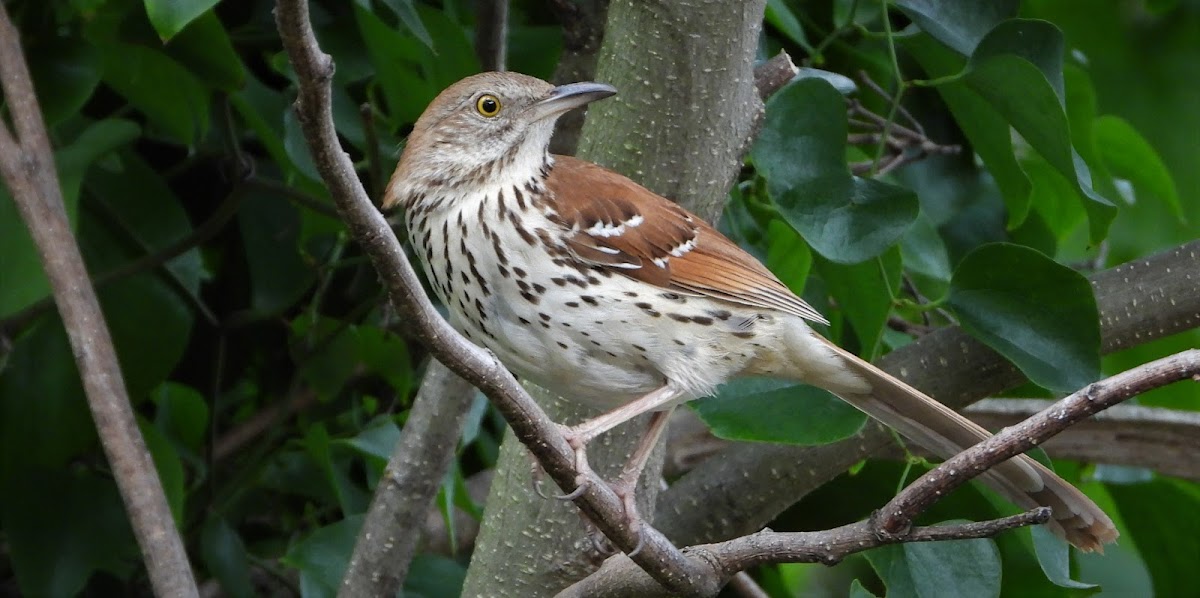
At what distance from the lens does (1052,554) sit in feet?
7.89

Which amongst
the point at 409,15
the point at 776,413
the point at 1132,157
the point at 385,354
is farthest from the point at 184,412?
the point at 1132,157

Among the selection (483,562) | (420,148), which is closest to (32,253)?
(420,148)

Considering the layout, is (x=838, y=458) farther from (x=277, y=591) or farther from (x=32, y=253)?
(x=32, y=253)

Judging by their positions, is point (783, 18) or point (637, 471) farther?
point (783, 18)

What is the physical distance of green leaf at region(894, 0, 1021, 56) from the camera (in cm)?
273

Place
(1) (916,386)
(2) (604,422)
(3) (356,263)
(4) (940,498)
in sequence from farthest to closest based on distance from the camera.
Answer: (3) (356,263) < (1) (916,386) < (2) (604,422) < (4) (940,498)

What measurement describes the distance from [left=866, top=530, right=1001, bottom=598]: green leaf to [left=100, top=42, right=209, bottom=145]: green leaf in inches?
59.5

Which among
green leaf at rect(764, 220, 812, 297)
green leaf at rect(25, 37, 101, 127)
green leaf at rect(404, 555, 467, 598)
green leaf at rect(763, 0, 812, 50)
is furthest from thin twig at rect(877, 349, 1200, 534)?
green leaf at rect(25, 37, 101, 127)

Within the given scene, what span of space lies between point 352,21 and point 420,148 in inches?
16.7

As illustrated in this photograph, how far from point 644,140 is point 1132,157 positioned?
1.31 meters

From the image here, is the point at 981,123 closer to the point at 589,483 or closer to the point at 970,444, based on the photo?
the point at 970,444

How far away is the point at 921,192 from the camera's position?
3223mm

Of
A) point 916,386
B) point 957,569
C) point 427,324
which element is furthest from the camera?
point 916,386

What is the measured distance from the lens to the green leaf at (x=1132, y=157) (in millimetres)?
3189
